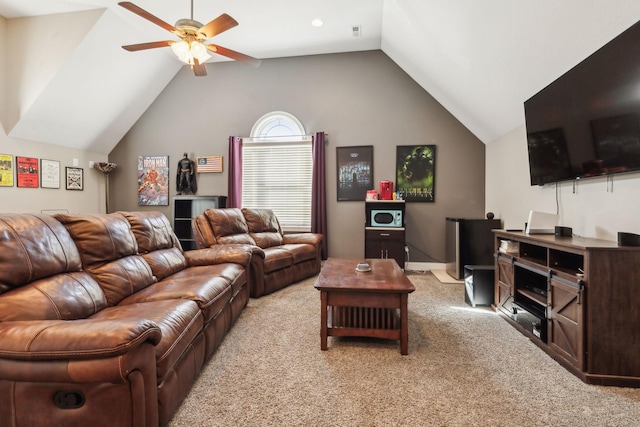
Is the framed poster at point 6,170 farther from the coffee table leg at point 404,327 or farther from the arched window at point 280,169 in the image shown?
the coffee table leg at point 404,327

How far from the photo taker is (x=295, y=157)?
5.11 m

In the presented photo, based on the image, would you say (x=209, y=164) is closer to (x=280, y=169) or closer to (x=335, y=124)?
(x=280, y=169)

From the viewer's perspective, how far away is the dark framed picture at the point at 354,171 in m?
4.88

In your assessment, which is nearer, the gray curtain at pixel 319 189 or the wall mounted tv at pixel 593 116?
the wall mounted tv at pixel 593 116

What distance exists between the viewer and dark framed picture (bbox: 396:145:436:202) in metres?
4.71

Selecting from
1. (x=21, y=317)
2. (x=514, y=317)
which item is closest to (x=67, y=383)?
(x=21, y=317)

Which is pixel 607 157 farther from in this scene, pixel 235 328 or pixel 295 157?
pixel 295 157

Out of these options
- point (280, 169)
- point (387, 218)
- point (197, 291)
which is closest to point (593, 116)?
point (387, 218)

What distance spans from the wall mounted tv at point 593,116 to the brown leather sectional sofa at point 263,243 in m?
2.80

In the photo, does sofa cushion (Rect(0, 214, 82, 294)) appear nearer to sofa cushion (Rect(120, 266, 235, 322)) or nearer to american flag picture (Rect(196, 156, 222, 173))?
sofa cushion (Rect(120, 266, 235, 322))

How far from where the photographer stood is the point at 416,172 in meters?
4.75

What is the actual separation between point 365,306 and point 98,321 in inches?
61.0

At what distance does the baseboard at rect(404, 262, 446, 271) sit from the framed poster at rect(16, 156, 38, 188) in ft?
19.0

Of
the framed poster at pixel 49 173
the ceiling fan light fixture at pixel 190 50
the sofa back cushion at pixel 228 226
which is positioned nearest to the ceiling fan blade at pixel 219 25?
the ceiling fan light fixture at pixel 190 50
